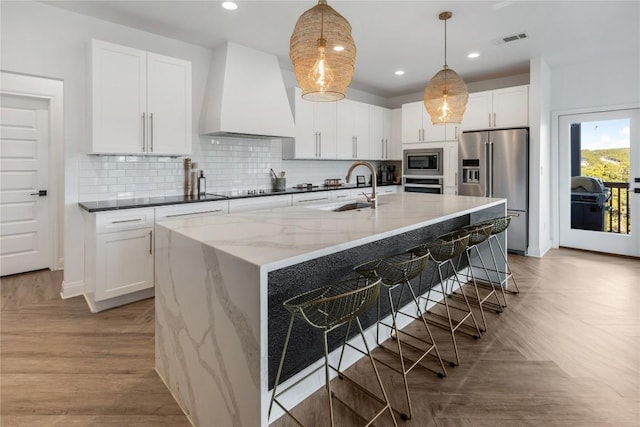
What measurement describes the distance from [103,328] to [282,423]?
187 cm

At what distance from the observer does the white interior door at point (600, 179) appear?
478 cm

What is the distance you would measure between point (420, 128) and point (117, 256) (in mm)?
4810

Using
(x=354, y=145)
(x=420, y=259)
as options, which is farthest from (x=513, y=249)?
(x=420, y=259)

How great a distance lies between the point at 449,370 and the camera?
220 centimetres

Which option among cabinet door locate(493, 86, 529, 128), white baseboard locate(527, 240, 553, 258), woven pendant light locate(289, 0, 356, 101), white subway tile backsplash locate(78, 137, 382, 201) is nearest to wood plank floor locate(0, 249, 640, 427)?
white subway tile backsplash locate(78, 137, 382, 201)

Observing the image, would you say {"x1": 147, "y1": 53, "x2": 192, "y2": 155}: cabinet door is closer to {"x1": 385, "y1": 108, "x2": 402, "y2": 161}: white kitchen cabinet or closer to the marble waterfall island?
the marble waterfall island

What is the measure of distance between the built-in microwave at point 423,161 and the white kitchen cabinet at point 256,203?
2.57 meters

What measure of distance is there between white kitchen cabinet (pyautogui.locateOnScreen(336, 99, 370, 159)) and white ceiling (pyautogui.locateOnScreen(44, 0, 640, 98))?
94 cm

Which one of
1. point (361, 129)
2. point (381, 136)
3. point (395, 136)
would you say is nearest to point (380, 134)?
point (381, 136)

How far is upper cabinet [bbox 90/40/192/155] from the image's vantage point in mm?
3246

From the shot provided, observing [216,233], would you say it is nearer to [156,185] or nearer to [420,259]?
[420,259]

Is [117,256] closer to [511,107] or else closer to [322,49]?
[322,49]

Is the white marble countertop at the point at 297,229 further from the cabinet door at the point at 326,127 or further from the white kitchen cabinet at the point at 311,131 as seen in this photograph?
the cabinet door at the point at 326,127

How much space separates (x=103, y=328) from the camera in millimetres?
2799
